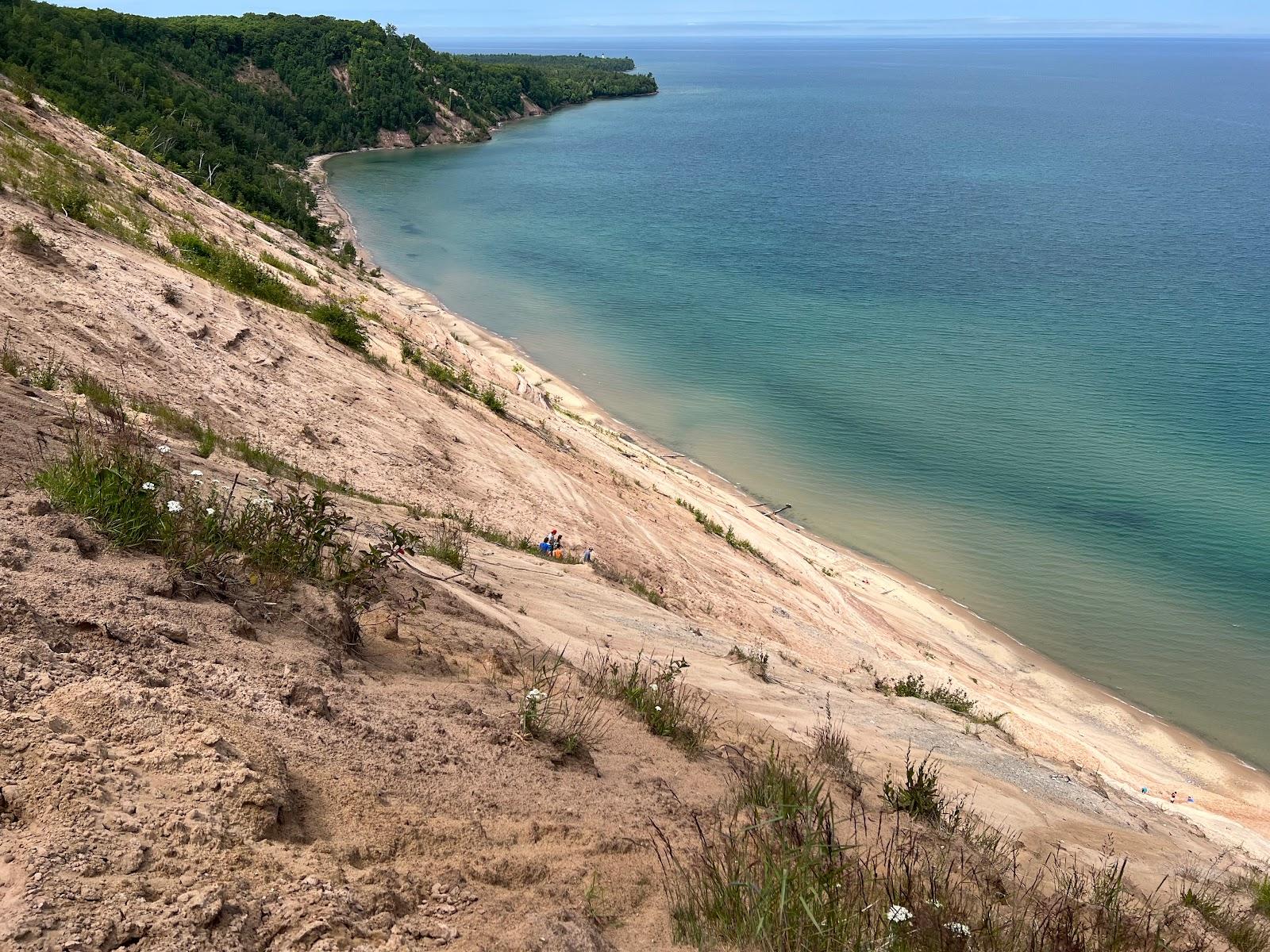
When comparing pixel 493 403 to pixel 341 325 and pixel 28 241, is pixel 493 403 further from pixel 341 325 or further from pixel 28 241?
pixel 28 241

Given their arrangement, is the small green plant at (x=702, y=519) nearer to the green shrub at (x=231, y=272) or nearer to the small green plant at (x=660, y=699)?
the green shrub at (x=231, y=272)

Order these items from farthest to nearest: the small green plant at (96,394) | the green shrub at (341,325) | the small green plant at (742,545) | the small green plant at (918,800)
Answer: the small green plant at (742,545) → the green shrub at (341,325) → the small green plant at (96,394) → the small green plant at (918,800)

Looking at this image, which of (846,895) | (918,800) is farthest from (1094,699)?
(846,895)

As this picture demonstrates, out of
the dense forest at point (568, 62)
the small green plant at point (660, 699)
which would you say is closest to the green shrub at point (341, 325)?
the small green plant at point (660, 699)

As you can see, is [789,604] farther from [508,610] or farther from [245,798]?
[245,798]

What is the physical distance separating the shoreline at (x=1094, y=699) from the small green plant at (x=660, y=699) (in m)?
8.02

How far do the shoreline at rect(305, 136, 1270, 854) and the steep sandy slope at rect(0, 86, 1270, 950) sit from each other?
112mm

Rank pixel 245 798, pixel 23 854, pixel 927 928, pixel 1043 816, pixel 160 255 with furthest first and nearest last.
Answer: pixel 160 255
pixel 1043 816
pixel 927 928
pixel 245 798
pixel 23 854

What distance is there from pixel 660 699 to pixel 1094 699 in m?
13.9

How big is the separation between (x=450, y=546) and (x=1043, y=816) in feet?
21.5

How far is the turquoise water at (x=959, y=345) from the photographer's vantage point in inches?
821

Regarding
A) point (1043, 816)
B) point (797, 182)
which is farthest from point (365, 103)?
point (1043, 816)

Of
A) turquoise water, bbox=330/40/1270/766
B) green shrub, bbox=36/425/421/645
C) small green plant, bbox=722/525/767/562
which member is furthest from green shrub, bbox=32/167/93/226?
turquoise water, bbox=330/40/1270/766

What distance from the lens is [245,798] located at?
12.7 feet
